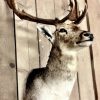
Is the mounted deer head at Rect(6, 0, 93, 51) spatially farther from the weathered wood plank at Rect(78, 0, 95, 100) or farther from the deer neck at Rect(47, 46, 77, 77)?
the weathered wood plank at Rect(78, 0, 95, 100)

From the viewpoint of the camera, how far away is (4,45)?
73.5 inches

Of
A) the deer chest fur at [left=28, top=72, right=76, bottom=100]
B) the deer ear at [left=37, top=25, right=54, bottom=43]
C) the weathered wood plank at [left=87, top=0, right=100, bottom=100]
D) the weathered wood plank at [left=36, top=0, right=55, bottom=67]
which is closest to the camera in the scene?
Answer: the deer chest fur at [left=28, top=72, right=76, bottom=100]

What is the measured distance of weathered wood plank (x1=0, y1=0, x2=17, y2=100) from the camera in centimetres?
180

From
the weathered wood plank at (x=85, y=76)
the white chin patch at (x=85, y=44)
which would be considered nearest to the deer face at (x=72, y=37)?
the white chin patch at (x=85, y=44)

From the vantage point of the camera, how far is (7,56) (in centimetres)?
186

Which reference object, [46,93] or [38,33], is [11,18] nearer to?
[38,33]

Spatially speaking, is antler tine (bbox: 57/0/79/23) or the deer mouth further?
antler tine (bbox: 57/0/79/23)

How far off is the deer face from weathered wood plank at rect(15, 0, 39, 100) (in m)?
0.18

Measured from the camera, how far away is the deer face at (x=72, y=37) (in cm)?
173

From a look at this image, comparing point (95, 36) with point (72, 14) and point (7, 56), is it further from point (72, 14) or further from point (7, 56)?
point (7, 56)

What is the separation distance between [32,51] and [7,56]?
0.46 ft

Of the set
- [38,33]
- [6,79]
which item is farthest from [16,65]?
[38,33]

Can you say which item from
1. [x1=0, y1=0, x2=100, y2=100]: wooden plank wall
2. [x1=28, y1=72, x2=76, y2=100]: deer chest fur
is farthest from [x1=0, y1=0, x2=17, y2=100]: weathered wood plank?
[x1=28, y1=72, x2=76, y2=100]: deer chest fur

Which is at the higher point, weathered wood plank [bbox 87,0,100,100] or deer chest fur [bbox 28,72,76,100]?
weathered wood plank [bbox 87,0,100,100]
